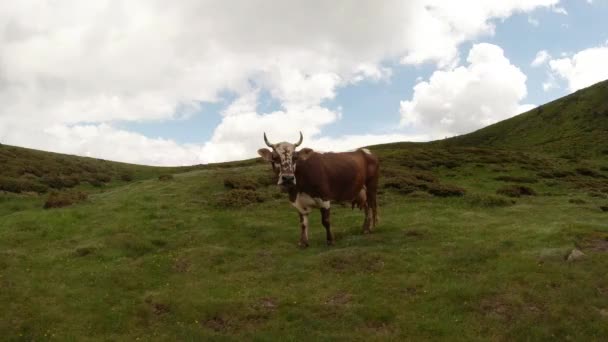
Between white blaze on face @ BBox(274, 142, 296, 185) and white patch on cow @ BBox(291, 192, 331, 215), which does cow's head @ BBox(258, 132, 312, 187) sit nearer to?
white blaze on face @ BBox(274, 142, 296, 185)

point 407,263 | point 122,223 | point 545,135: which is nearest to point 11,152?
point 122,223

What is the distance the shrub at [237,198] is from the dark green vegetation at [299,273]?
21cm


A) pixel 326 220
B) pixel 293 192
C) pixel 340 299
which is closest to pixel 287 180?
pixel 293 192

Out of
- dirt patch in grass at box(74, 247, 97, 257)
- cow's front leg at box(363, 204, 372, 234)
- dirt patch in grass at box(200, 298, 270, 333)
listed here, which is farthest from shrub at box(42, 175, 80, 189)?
dirt patch in grass at box(200, 298, 270, 333)

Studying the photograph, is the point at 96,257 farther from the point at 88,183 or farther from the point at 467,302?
the point at 88,183

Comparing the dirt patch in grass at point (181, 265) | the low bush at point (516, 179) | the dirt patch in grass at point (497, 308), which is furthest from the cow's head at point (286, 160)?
the low bush at point (516, 179)

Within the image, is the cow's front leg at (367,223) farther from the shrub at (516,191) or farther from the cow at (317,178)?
the shrub at (516,191)

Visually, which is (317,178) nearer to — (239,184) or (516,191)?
(239,184)

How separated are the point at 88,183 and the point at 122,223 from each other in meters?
27.6

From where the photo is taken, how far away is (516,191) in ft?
111

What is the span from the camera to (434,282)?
15.6m

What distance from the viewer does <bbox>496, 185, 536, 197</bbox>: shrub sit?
33.7 metres

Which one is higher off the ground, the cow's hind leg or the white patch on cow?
the white patch on cow

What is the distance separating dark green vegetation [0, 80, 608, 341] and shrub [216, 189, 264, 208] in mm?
210
